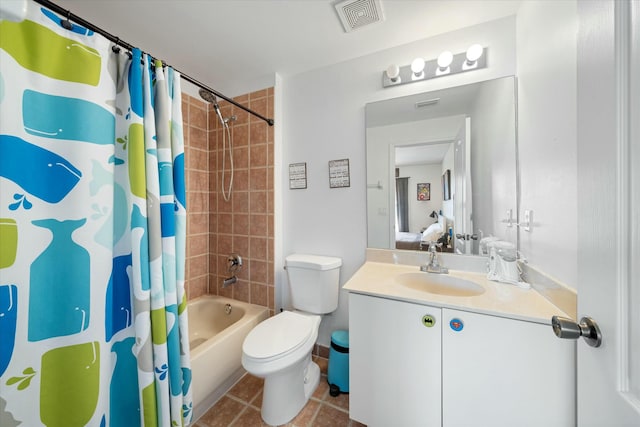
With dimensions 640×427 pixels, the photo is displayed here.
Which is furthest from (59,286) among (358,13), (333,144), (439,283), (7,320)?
(358,13)

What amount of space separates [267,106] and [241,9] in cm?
68

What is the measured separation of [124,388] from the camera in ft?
2.90

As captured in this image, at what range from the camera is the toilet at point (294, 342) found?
1173 millimetres

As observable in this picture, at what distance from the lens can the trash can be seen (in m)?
1.46

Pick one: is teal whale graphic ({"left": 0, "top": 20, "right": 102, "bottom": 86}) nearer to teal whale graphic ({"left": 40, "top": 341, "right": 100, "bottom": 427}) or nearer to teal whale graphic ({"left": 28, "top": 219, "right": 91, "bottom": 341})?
teal whale graphic ({"left": 28, "top": 219, "right": 91, "bottom": 341})

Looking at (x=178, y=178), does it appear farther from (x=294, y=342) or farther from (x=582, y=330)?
(x=582, y=330)

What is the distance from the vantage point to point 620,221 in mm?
426

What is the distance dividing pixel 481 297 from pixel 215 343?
1.51 meters

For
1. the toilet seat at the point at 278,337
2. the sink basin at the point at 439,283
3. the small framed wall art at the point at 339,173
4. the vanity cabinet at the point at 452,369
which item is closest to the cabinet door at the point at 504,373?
the vanity cabinet at the point at 452,369

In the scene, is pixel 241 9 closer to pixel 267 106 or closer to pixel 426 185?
pixel 267 106

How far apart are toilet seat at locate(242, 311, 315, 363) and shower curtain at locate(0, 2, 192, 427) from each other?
0.32m

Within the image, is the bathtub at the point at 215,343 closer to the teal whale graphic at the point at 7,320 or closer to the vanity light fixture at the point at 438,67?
the teal whale graphic at the point at 7,320

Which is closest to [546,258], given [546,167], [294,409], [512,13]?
[546,167]

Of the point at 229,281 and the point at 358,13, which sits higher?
the point at 358,13
